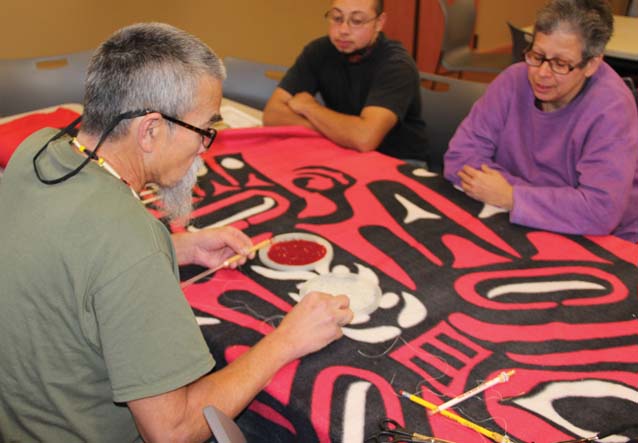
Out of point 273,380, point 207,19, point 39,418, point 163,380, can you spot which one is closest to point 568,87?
point 273,380

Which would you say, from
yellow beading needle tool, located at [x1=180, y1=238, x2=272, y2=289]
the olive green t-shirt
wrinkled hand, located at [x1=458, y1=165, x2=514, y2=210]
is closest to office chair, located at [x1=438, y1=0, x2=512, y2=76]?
wrinkled hand, located at [x1=458, y1=165, x2=514, y2=210]

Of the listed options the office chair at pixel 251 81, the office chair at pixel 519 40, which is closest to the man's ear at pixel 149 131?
the office chair at pixel 251 81

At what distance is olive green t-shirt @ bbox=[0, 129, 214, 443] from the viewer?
1.00 metres

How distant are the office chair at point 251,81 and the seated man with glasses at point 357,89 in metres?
0.27

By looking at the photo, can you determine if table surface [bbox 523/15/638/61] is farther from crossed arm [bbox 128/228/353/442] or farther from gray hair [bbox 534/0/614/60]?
crossed arm [bbox 128/228/353/442]

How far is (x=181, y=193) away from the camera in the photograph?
1367 mm

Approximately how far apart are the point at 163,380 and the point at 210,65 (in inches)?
22.7

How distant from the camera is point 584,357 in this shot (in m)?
1.25

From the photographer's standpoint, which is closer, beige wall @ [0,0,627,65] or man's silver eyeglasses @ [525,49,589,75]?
man's silver eyeglasses @ [525,49,589,75]

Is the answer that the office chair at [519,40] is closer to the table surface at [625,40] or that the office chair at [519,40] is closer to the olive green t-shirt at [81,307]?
the table surface at [625,40]

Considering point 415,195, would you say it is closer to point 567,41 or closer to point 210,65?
point 567,41

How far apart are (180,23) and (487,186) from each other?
11.0 feet

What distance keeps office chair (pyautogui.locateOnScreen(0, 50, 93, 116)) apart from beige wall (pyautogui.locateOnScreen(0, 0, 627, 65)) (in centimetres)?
89

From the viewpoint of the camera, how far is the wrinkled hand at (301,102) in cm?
249
